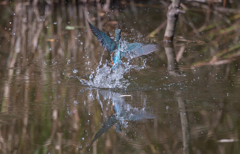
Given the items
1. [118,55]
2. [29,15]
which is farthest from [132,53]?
[29,15]

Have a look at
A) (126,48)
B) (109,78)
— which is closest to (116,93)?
(109,78)

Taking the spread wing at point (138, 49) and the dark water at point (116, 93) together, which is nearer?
the dark water at point (116, 93)

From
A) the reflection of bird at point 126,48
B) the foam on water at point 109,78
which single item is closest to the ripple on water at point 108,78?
the foam on water at point 109,78

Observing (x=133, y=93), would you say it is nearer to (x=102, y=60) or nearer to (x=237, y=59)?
(x=102, y=60)

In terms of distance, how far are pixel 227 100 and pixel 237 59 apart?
1.33m

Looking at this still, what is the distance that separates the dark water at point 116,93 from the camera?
234cm

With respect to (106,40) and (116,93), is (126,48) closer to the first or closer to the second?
(106,40)

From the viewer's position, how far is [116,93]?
320cm

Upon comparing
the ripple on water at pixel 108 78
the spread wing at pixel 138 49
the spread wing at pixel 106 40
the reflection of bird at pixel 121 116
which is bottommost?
the reflection of bird at pixel 121 116

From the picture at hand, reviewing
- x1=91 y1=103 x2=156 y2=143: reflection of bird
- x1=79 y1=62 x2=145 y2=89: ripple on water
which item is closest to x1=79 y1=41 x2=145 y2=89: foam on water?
x1=79 y1=62 x2=145 y2=89: ripple on water

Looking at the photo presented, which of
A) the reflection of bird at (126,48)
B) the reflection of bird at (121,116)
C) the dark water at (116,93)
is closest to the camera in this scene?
the dark water at (116,93)

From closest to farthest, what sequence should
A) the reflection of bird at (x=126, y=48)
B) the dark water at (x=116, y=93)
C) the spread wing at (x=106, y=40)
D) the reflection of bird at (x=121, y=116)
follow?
the dark water at (x=116, y=93) < the reflection of bird at (x=121, y=116) < the spread wing at (x=106, y=40) < the reflection of bird at (x=126, y=48)

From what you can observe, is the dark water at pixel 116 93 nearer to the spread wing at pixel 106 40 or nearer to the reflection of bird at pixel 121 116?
the reflection of bird at pixel 121 116

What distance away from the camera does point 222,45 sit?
15.7 feet
